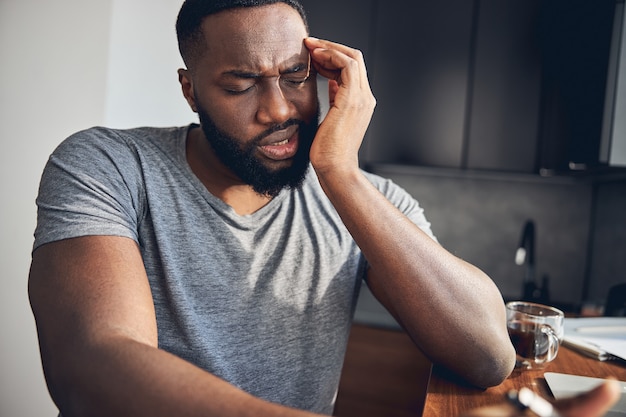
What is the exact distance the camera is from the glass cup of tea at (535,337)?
957mm

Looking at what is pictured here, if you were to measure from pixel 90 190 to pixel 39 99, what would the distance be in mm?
1057

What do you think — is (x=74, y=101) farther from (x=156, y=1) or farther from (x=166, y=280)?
(x=166, y=280)

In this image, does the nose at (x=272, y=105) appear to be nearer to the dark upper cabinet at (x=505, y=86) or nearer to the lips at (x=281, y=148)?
the lips at (x=281, y=148)

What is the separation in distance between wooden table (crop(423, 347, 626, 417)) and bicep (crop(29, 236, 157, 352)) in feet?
1.39

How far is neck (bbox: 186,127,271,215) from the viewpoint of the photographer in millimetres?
1116

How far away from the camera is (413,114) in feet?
9.37

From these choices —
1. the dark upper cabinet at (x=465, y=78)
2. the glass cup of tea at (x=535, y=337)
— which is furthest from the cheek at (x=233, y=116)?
the dark upper cabinet at (x=465, y=78)

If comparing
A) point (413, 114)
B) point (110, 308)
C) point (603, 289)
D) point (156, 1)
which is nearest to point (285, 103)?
point (110, 308)

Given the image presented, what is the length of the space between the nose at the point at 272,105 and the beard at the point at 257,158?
0.7 inches

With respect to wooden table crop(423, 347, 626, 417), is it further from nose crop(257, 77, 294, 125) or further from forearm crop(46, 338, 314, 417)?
nose crop(257, 77, 294, 125)

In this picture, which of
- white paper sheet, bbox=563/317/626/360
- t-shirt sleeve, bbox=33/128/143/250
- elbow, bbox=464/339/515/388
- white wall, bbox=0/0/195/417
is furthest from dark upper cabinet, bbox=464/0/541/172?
t-shirt sleeve, bbox=33/128/143/250

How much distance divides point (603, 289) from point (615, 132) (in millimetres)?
1291

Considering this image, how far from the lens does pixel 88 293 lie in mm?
737

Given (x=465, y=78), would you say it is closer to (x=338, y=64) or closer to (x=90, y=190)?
(x=338, y=64)
